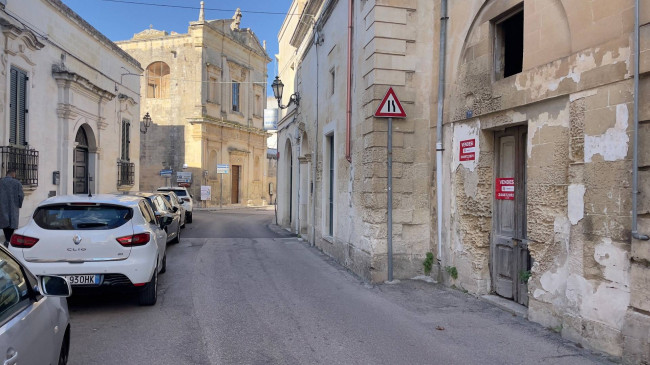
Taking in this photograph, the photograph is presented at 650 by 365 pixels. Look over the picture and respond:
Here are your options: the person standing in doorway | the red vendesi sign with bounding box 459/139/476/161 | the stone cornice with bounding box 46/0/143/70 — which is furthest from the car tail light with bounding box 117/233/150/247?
the stone cornice with bounding box 46/0/143/70

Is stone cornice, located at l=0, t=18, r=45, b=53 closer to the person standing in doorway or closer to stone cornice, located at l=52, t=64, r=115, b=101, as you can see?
stone cornice, located at l=52, t=64, r=115, b=101

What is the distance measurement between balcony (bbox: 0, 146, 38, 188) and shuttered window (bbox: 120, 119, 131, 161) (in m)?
7.70

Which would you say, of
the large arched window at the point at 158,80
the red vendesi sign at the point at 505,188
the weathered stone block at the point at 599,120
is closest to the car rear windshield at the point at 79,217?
the red vendesi sign at the point at 505,188

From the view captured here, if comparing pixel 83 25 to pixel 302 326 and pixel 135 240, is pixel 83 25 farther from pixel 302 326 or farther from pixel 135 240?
pixel 302 326

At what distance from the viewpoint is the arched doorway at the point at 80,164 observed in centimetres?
1681

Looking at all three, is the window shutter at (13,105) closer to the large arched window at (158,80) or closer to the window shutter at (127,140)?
the window shutter at (127,140)

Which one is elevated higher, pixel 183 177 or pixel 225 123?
pixel 225 123

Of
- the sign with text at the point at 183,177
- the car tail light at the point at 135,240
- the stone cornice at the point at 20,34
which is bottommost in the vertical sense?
the car tail light at the point at 135,240

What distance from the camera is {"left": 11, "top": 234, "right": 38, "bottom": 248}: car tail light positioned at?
19.1ft

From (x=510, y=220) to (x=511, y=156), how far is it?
898 millimetres

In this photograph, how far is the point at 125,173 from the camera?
21.2m

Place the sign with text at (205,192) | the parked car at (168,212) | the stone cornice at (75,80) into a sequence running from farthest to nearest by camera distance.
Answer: the sign with text at (205,192) < the stone cornice at (75,80) < the parked car at (168,212)

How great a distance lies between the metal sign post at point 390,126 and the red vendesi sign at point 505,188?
189cm

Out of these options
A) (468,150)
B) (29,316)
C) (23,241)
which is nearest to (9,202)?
(23,241)
